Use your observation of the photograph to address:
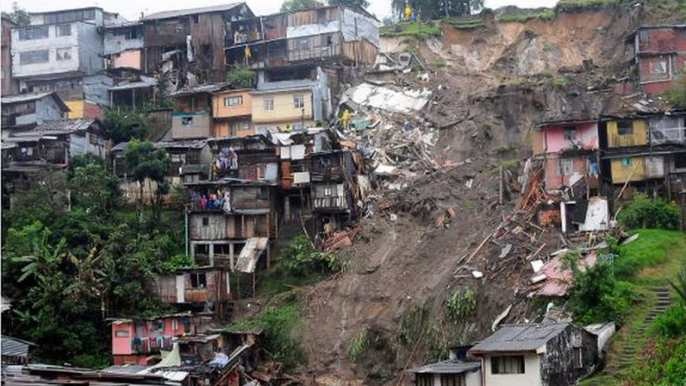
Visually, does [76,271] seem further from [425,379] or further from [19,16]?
[19,16]

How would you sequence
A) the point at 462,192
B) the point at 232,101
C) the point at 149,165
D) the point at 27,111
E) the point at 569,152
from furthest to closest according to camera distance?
the point at 27,111 < the point at 232,101 < the point at 149,165 < the point at 462,192 < the point at 569,152

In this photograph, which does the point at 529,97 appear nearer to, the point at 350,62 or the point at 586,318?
the point at 350,62

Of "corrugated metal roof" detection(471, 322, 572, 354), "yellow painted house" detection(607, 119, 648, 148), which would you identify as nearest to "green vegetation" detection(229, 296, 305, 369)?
"corrugated metal roof" detection(471, 322, 572, 354)

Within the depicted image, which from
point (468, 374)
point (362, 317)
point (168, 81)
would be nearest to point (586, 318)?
point (468, 374)

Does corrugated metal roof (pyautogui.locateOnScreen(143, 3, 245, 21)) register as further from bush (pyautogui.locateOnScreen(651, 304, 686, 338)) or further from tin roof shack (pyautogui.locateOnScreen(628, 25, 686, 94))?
bush (pyautogui.locateOnScreen(651, 304, 686, 338))

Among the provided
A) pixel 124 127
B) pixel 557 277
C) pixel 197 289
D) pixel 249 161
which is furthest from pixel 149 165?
pixel 557 277

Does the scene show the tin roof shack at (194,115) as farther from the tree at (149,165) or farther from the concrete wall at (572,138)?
the concrete wall at (572,138)

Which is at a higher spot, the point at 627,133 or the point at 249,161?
the point at 627,133
